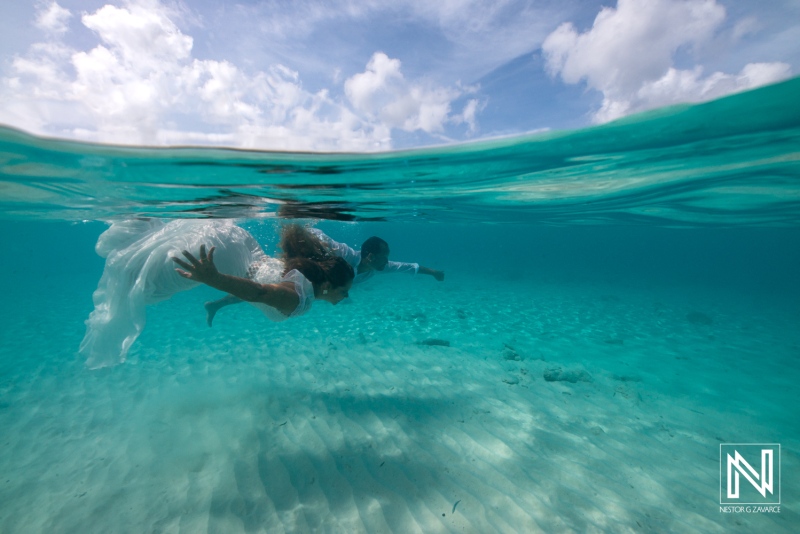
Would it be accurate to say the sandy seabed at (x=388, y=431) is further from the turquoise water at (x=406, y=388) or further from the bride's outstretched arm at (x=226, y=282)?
the bride's outstretched arm at (x=226, y=282)

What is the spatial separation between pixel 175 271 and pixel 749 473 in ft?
30.0

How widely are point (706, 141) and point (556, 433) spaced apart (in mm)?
6970

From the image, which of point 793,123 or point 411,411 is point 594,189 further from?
point 411,411

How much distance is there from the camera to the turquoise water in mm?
4227

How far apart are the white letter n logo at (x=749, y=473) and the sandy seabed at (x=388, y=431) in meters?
0.18

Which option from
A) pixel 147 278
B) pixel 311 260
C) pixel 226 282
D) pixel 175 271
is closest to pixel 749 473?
pixel 311 260

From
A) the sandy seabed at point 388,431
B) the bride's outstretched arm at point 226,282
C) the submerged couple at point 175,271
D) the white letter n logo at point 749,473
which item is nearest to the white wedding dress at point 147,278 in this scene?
the submerged couple at point 175,271

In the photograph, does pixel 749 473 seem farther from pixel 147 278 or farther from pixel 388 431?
pixel 147 278

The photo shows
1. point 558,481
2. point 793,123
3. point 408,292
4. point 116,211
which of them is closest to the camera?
point 558,481

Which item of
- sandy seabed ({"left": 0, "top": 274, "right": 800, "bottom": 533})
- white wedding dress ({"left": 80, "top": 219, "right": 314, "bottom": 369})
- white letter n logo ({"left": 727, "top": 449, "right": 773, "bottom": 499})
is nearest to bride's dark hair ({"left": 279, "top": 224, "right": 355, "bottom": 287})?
white wedding dress ({"left": 80, "top": 219, "right": 314, "bottom": 369})

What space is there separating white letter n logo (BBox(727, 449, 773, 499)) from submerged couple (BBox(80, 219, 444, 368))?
658 centimetres

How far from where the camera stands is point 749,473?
5039 mm

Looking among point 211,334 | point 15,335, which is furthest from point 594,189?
point 15,335

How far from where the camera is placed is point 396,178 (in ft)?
30.6
